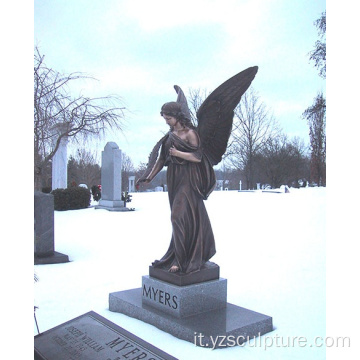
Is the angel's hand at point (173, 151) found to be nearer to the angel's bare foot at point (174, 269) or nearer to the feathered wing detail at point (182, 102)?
the feathered wing detail at point (182, 102)

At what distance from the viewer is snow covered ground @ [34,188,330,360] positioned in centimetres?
350

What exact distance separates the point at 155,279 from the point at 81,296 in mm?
1373

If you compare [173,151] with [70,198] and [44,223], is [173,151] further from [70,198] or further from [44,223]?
[70,198]

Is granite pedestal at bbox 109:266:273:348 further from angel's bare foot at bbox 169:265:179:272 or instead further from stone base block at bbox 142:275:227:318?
angel's bare foot at bbox 169:265:179:272

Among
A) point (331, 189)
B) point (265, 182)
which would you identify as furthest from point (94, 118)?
point (265, 182)

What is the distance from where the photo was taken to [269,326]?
3658 mm

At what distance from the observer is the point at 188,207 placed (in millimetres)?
3908

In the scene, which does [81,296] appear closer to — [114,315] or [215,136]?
A: [114,315]

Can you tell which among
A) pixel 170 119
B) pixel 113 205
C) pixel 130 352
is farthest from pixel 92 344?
pixel 113 205

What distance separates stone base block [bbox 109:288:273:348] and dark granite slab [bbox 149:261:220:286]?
321 millimetres

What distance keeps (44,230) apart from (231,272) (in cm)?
341

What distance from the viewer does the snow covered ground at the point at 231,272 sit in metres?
3.50

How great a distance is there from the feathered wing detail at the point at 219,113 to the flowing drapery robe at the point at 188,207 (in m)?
0.14

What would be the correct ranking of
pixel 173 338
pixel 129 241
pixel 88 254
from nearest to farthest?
pixel 173 338, pixel 88 254, pixel 129 241
